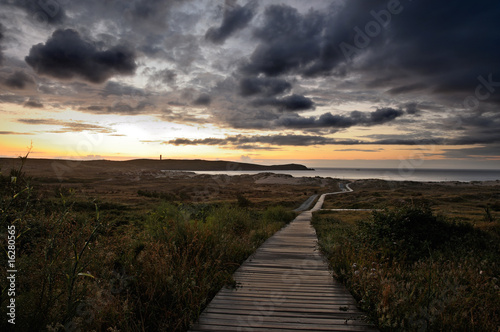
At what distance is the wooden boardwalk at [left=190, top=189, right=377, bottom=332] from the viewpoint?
3.88 metres

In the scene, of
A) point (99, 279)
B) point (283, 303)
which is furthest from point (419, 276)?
point (99, 279)

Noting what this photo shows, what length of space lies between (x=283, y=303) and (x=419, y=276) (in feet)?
9.14

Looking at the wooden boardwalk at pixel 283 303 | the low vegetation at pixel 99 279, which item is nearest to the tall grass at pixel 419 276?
the wooden boardwalk at pixel 283 303

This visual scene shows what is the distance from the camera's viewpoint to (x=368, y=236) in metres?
9.32

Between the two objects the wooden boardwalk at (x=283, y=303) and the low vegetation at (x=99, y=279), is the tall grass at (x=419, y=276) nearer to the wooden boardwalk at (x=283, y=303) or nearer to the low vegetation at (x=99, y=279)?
the wooden boardwalk at (x=283, y=303)

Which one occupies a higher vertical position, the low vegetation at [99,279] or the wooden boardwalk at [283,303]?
the low vegetation at [99,279]

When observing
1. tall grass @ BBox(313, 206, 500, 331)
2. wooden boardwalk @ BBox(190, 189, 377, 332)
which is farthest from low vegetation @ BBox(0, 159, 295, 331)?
tall grass @ BBox(313, 206, 500, 331)

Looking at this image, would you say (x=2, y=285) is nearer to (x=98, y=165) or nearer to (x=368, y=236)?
(x=368, y=236)

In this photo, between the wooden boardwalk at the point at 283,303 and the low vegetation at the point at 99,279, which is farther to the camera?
the wooden boardwalk at the point at 283,303

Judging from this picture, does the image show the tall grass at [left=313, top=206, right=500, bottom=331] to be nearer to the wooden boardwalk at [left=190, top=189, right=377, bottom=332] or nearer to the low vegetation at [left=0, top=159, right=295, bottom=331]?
the wooden boardwalk at [left=190, top=189, right=377, bottom=332]

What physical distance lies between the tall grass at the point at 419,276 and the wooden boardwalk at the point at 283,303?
1.10 ft

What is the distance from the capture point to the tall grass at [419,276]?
3.85 meters

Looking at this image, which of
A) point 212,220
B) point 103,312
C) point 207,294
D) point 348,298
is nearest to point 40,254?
point 103,312

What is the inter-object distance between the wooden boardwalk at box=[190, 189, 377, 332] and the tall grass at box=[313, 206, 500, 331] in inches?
13.2
